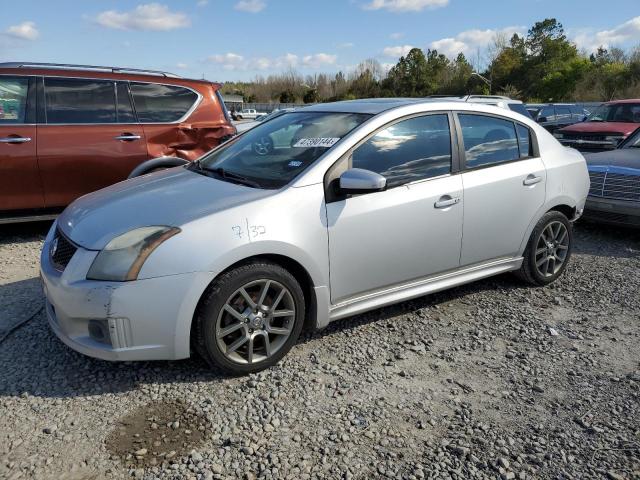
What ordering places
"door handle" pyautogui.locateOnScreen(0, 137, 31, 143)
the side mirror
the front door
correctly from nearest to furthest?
the side mirror → the front door → "door handle" pyautogui.locateOnScreen(0, 137, 31, 143)

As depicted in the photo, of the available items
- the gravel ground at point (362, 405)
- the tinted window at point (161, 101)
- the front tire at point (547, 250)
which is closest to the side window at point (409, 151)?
the gravel ground at point (362, 405)

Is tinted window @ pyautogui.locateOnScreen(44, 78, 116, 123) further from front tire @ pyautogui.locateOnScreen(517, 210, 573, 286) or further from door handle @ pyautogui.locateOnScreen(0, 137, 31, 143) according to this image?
front tire @ pyautogui.locateOnScreen(517, 210, 573, 286)

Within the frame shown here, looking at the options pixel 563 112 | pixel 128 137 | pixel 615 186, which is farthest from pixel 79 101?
pixel 563 112

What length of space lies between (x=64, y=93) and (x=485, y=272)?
4888 mm

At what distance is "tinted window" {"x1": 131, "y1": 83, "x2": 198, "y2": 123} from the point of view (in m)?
6.31

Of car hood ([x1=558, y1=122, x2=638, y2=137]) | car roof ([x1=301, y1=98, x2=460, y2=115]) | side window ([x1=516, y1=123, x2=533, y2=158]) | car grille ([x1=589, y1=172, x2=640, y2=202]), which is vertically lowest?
car grille ([x1=589, y1=172, x2=640, y2=202])

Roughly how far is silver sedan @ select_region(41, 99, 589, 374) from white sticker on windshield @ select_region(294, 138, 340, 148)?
1cm

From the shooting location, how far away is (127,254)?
2902 millimetres

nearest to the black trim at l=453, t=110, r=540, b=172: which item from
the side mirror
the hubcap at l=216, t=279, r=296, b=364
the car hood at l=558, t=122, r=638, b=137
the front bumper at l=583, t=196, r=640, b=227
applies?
the side mirror

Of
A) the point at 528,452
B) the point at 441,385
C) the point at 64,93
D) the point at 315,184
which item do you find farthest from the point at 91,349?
the point at 64,93

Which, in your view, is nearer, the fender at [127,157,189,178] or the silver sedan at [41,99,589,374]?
the silver sedan at [41,99,589,374]

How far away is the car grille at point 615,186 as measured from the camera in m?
6.29

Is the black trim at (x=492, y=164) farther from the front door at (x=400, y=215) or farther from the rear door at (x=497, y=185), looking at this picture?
the front door at (x=400, y=215)

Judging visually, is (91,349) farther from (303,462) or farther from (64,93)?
(64,93)
